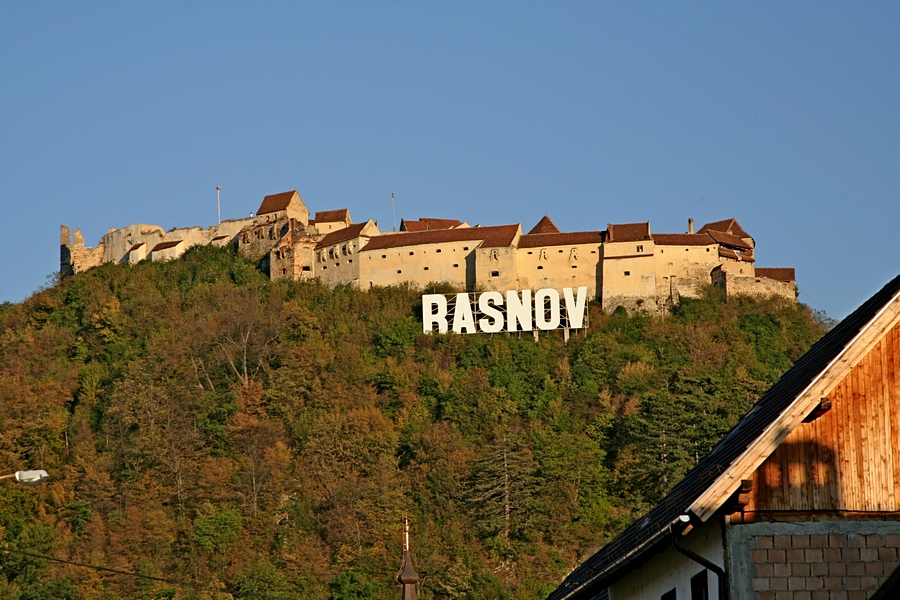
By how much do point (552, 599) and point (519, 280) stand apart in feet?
300

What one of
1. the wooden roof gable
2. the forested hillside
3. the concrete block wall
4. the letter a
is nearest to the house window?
the wooden roof gable

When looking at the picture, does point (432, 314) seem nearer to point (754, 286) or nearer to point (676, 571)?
point (754, 286)

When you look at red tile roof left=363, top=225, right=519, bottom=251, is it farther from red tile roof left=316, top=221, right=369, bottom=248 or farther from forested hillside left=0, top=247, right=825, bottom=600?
forested hillside left=0, top=247, right=825, bottom=600

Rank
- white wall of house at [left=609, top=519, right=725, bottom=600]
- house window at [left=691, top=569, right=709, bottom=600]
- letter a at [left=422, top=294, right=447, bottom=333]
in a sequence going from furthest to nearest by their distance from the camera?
letter a at [left=422, top=294, right=447, bottom=333] → house window at [left=691, top=569, right=709, bottom=600] → white wall of house at [left=609, top=519, right=725, bottom=600]

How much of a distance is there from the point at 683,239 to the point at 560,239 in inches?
348

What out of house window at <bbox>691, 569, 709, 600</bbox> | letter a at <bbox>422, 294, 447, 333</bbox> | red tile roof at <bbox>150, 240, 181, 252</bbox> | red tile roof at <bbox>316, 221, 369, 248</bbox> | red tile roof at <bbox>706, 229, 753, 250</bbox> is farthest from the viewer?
red tile roof at <bbox>150, 240, 181, 252</bbox>

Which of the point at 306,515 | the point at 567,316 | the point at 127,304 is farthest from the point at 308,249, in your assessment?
the point at 306,515

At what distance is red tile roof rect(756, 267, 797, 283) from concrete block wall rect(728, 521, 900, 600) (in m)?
104

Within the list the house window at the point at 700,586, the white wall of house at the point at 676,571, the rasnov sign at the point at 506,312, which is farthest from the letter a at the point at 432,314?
the house window at the point at 700,586

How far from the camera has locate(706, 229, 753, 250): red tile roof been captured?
384 ft

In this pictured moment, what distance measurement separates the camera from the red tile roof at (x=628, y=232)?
113312mm

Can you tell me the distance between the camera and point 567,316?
109562 millimetres

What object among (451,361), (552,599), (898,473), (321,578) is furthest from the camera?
(451,361)

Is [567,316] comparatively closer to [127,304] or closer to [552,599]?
[127,304]
